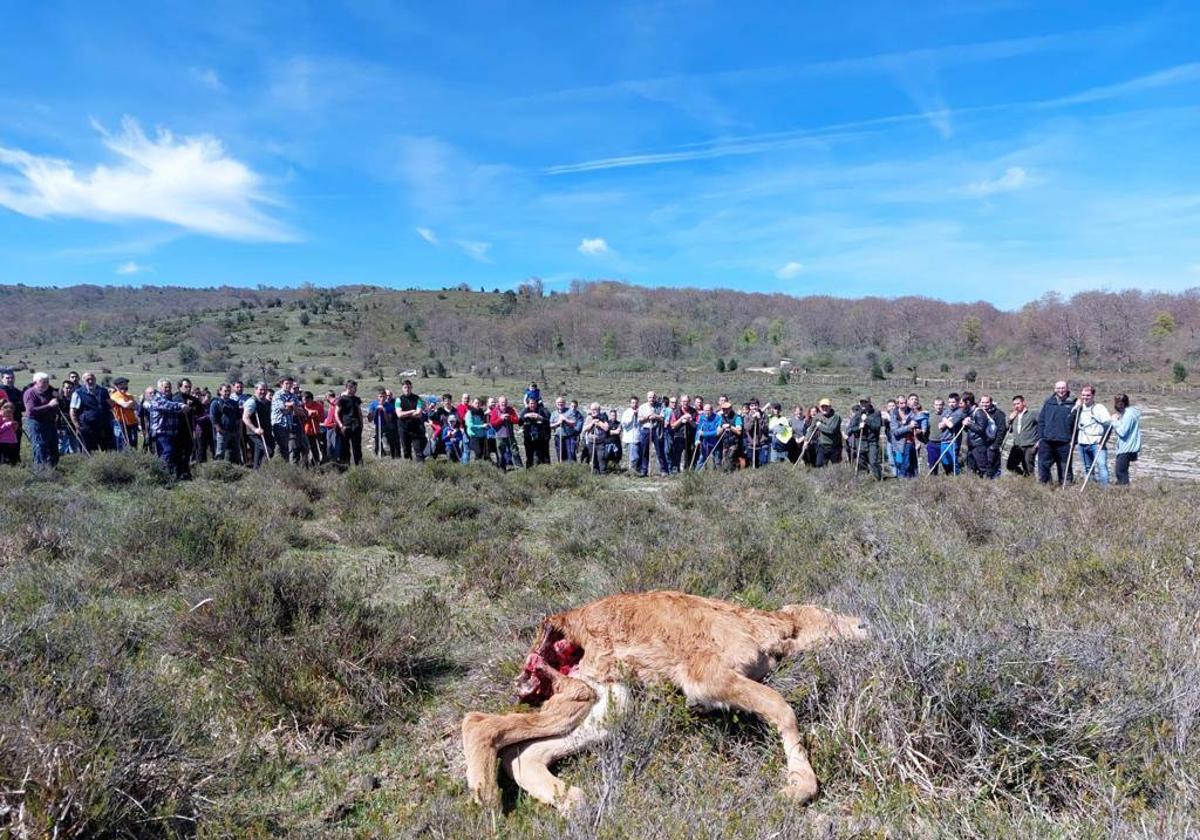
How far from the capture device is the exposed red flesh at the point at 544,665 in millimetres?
3502

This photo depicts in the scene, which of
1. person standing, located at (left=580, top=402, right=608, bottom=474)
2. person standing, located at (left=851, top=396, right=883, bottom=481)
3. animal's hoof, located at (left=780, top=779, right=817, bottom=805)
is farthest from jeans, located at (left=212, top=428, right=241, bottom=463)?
animal's hoof, located at (left=780, top=779, right=817, bottom=805)

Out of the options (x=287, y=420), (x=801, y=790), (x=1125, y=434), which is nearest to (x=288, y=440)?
(x=287, y=420)

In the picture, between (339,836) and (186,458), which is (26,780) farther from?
(186,458)

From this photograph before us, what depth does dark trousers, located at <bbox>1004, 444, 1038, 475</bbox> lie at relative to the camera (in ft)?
40.0

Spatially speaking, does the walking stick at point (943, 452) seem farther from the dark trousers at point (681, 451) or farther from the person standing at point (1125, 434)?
the dark trousers at point (681, 451)

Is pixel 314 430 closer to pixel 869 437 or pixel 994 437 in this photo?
pixel 869 437

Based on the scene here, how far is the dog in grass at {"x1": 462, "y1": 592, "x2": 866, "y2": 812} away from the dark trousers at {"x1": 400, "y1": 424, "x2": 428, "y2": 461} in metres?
10.4

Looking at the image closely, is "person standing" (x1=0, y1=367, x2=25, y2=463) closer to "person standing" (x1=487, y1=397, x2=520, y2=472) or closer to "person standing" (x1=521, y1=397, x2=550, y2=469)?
"person standing" (x1=487, y1=397, x2=520, y2=472)

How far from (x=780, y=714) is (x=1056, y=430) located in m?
10.2

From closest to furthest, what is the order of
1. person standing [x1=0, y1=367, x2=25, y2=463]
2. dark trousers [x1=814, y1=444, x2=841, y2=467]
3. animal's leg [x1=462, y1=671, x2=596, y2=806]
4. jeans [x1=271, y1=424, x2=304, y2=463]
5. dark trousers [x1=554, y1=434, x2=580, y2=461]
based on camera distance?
1. animal's leg [x1=462, y1=671, x2=596, y2=806]
2. person standing [x1=0, y1=367, x2=25, y2=463]
3. jeans [x1=271, y1=424, x2=304, y2=463]
4. dark trousers [x1=814, y1=444, x2=841, y2=467]
5. dark trousers [x1=554, y1=434, x2=580, y2=461]

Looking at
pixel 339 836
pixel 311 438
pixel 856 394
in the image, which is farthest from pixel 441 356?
pixel 339 836

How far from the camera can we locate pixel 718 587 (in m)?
5.09

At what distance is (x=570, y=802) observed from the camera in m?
2.78

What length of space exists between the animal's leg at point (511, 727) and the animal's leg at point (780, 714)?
0.63 m
